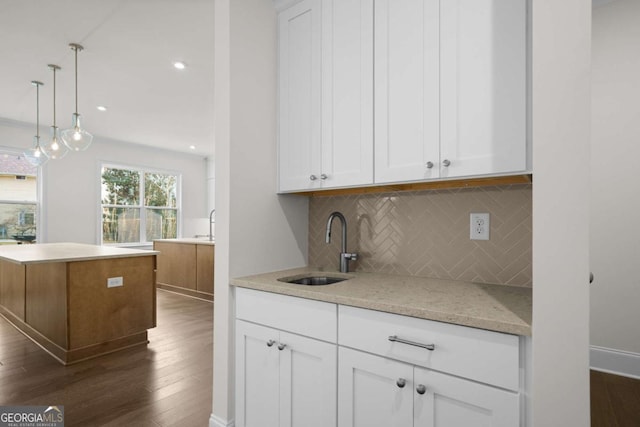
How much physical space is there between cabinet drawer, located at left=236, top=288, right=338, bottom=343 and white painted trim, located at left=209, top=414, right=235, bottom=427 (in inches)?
22.0

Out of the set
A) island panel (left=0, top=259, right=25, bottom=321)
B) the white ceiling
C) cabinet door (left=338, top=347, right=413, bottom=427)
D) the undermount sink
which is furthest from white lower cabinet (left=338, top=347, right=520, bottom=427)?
island panel (left=0, top=259, right=25, bottom=321)

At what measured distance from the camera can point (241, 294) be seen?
1829mm

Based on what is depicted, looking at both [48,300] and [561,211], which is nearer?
[561,211]

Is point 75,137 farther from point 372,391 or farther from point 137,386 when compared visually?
point 372,391

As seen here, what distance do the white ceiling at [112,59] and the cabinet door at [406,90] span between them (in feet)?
5.38

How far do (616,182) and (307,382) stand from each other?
267 centimetres

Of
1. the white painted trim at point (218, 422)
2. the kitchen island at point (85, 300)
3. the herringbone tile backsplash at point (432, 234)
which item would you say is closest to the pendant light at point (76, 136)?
the kitchen island at point (85, 300)

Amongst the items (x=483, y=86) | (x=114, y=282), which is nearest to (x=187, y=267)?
(x=114, y=282)

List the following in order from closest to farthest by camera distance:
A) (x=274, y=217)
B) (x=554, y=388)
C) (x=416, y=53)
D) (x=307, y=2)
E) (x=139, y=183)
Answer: (x=554, y=388), (x=416, y=53), (x=307, y=2), (x=274, y=217), (x=139, y=183)

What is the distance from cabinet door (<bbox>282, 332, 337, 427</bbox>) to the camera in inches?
57.3

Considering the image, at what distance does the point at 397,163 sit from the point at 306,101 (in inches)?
26.8

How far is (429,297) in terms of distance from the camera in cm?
140

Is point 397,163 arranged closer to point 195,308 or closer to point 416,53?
point 416,53

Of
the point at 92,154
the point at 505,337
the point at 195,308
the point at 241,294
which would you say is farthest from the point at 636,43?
the point at 92,154
